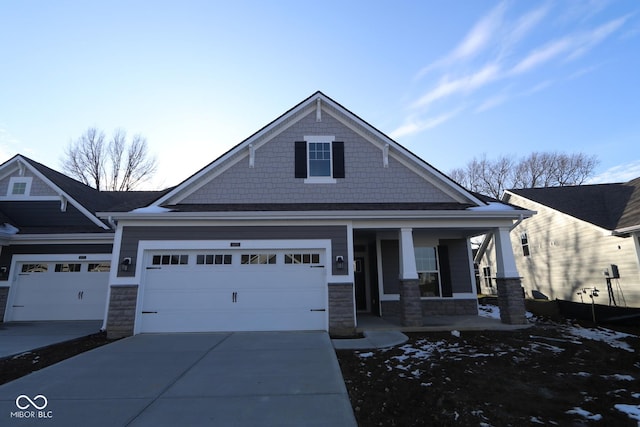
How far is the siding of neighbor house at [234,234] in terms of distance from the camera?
8469mm

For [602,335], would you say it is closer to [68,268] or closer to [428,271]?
[428,271]

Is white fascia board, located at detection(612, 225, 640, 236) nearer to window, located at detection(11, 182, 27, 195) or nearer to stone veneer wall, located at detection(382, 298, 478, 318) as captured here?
stone veneer wall, located at detection(382, 298, 478, 318)

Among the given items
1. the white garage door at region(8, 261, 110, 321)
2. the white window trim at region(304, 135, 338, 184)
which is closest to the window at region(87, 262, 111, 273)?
the white garage door at region(8, 261, 110, 321)

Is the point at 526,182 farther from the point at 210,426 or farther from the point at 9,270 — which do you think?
the point at 9,270

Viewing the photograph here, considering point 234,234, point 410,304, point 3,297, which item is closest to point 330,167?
point 234,234

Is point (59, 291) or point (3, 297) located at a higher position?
point (59, 291)

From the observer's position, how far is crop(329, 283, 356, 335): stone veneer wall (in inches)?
319

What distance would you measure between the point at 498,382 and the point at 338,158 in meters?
7.35

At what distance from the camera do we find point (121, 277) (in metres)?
8.24

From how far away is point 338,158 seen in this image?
10125 millimetres

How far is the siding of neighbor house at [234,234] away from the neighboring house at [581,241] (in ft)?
35.4

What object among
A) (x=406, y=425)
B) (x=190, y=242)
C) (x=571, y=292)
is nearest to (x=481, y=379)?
(x=406, y=425)

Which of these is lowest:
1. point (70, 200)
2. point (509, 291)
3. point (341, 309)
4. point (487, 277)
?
point (341, 309)

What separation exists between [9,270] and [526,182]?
3349 centimetres
